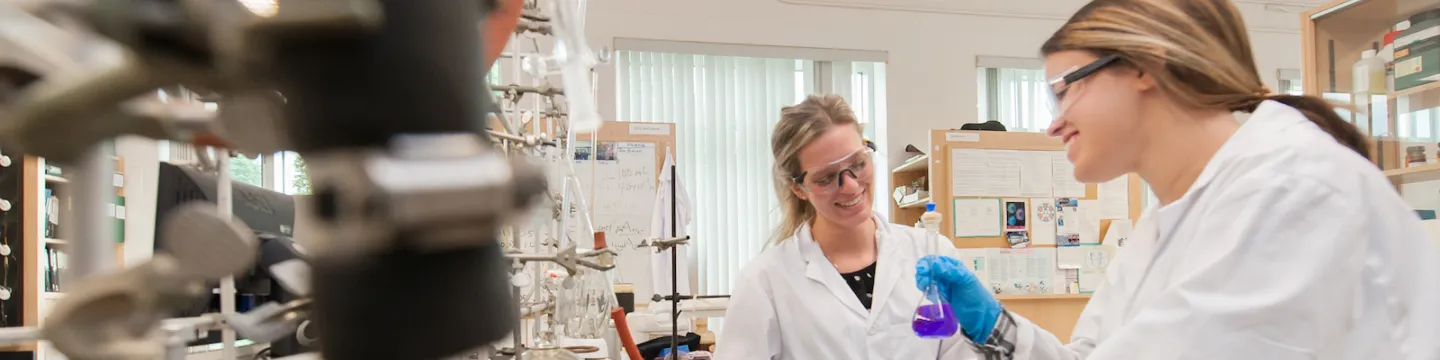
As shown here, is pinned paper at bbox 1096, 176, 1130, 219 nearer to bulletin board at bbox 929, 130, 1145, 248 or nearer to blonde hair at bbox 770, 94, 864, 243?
bulletin board at bbox 929, 130, 1145, 248

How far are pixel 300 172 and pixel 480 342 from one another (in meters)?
0.07

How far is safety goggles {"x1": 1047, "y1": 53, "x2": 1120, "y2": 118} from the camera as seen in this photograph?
140 cm

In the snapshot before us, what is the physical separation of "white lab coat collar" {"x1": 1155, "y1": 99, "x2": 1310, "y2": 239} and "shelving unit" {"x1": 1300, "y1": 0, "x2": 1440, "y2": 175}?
2456 millimetres

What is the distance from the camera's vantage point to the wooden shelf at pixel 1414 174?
3.33 meters

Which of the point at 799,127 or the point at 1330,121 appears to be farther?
the point at 799,127

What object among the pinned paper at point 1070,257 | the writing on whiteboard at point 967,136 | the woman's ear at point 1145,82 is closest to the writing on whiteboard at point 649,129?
the writing on whiteboard at point 967,136

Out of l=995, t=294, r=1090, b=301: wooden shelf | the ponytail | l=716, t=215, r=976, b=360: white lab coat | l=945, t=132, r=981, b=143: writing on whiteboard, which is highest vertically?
l=945, t=132, r=981, b=143: writing on whiteboard

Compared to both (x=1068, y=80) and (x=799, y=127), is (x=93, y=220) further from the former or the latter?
(x=799, y=127)

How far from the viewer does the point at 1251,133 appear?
125cm

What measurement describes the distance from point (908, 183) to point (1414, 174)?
9.61ft

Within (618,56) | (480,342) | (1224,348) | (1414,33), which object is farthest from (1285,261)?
(618,56)

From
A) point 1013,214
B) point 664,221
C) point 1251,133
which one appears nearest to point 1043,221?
point 1013,214

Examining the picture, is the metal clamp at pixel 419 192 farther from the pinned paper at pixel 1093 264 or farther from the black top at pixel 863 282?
the pinned paper at pixel 1093 264

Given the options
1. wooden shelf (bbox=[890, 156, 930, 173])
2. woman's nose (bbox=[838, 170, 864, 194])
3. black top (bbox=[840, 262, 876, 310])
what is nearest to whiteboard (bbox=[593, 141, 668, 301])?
wooden shelf (bbox=[890, 156, 930, 173])
